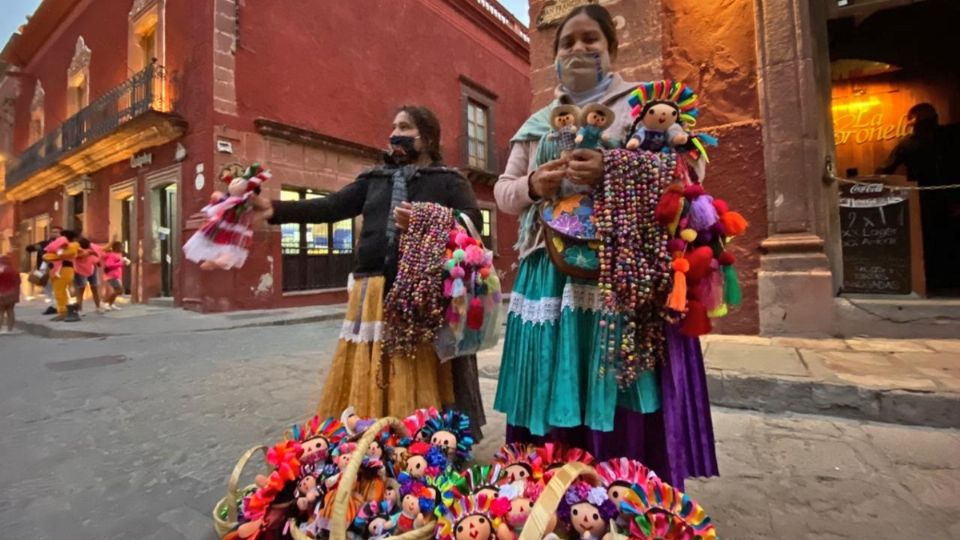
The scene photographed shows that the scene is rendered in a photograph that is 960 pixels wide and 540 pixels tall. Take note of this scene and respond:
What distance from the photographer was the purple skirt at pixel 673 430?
1.38 m

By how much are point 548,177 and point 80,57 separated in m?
17.5

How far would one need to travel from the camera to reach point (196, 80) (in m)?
9.02

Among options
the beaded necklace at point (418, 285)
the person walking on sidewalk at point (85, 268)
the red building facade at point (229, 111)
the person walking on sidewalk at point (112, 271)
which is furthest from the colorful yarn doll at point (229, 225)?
the person walking on sidewalk at point (112, 271)

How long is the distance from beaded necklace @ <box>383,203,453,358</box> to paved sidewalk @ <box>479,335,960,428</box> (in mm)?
1982

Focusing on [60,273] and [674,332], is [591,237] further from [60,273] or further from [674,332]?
[60,273]

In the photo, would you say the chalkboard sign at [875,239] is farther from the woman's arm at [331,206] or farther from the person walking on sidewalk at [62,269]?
the person walking on sidewalk at [62,269]

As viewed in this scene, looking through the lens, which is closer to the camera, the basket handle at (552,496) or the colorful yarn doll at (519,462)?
the basket handle at (552,496)

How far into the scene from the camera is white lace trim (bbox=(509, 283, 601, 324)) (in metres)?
1.43

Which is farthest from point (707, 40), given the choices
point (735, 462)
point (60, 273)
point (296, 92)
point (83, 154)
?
point (83, 154)

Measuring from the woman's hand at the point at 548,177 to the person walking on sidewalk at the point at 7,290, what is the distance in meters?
10.3

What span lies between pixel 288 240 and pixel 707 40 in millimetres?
8803

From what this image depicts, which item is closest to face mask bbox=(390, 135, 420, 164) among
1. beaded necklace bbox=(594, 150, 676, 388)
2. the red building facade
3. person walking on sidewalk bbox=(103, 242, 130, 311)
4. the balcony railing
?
beaded necklace bbox=(594, 150, 676, 388)

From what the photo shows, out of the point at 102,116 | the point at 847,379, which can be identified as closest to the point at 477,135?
the point at 102,116

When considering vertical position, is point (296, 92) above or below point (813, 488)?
above
